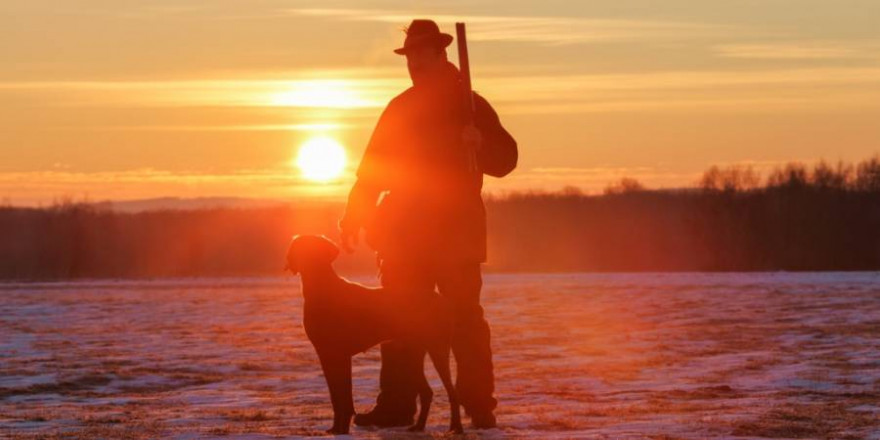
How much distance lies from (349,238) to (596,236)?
54.1 metres

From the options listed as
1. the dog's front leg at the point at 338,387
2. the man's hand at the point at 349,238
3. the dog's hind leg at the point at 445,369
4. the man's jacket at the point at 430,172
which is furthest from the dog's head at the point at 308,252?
the dog's hind leg at the point at 445,369

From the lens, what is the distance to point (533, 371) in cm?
1297

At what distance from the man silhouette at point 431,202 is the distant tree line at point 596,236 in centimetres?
4658

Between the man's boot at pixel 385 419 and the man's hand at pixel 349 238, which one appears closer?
the man's hand at pixel 349 238

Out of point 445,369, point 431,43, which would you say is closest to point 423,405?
point 445,369

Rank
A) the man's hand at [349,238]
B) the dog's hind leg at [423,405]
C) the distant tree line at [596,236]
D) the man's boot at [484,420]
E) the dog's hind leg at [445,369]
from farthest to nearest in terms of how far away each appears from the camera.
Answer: the distant tree line at [596,236] → the man's hand at [349,238] → the man's boot at [484,420] → the dog's hind leg at [423,405] → the dog's hind leg at [445,369]

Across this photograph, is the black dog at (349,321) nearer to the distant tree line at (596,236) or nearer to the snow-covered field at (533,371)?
the snow-covered field at (533,371)

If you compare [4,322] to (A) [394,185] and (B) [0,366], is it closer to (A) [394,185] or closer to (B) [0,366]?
(B) [0,366]

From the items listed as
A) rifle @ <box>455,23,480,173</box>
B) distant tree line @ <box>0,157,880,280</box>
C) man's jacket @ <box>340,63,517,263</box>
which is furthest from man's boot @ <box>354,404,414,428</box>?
distant tree line @ <box>0,157,880,280</box>

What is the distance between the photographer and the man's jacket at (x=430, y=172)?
862cm

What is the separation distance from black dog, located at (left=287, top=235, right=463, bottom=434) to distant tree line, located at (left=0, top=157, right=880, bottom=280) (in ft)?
155

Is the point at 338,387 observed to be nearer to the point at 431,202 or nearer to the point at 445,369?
the point at 445,369

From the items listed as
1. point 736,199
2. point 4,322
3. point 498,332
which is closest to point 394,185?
point 498,332

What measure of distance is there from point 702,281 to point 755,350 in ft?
75.2
